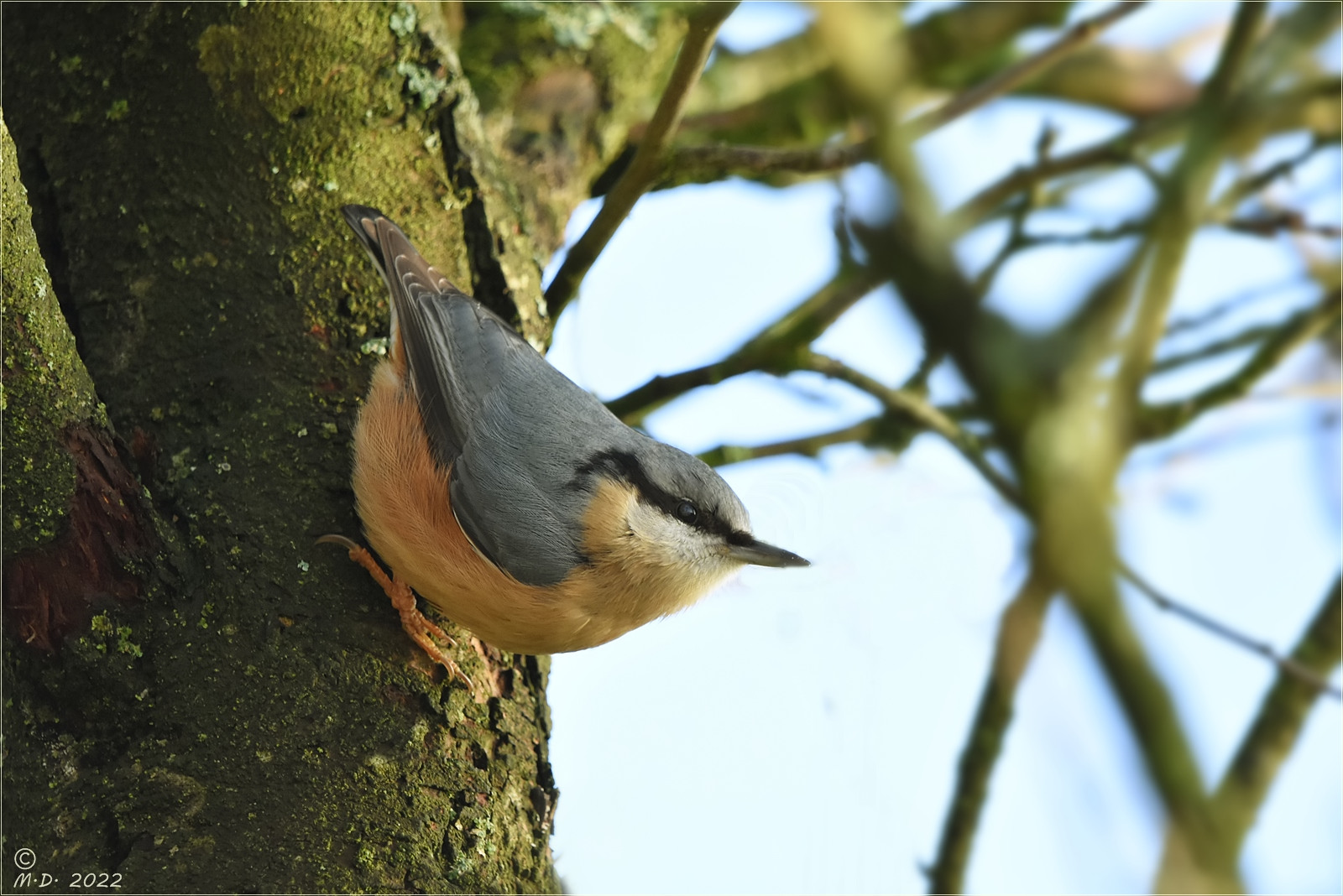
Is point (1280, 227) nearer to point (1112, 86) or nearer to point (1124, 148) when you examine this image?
point (1124, 148)

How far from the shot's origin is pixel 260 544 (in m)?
2.22

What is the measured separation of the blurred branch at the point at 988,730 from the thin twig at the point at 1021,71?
1.39m

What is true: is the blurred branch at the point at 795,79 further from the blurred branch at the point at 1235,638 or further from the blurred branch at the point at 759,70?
the blurred branch at the point at 1235,638

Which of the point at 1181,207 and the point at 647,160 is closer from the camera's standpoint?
the point at 647,160

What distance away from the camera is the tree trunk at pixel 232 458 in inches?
73.4

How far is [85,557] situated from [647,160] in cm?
161

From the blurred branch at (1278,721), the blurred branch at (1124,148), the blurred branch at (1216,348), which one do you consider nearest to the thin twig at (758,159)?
the blurred branch at (1124,148)

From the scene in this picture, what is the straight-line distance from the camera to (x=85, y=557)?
1.93 m

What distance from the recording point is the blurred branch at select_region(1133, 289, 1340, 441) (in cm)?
336

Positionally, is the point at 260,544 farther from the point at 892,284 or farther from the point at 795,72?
the point at 795,72

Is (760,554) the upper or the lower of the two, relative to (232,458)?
upper

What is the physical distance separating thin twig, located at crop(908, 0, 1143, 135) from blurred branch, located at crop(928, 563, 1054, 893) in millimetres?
1388

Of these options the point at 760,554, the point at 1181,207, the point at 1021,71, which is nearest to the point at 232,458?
the point at 760,554

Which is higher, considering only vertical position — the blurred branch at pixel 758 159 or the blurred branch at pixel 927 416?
the blurred branch at pixel 758 159
